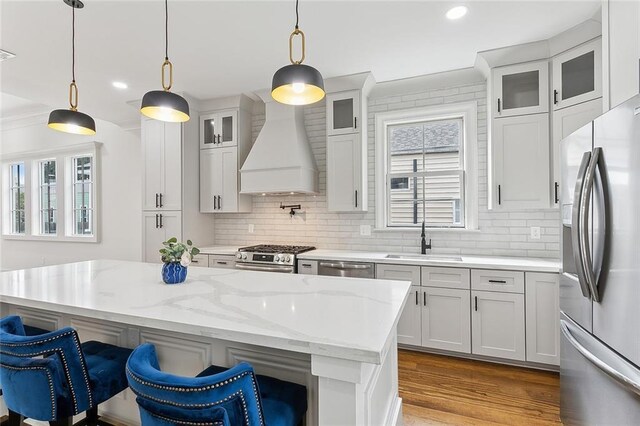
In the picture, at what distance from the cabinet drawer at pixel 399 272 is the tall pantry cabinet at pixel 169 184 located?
8.36 ft

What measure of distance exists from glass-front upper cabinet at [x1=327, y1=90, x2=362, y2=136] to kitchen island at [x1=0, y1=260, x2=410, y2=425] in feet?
6.99

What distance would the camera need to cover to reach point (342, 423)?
977 mm

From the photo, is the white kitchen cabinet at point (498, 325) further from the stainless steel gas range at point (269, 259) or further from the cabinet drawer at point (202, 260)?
the cabinet drawer at point (202, 260)

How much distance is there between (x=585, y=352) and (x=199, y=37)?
3431mm

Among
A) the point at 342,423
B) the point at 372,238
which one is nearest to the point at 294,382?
the point at 342,423

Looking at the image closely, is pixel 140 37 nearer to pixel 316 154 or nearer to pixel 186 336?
pixel 316 154

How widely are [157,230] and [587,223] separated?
14.1 ft

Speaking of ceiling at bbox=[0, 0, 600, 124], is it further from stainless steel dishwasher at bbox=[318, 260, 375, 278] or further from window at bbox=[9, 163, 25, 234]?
window at bbox=[9, 163, 25, 234]

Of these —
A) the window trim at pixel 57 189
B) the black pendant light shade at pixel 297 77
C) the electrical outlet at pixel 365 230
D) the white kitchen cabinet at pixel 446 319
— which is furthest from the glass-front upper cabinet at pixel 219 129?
the white kitchen cabinet at pixel 446 319

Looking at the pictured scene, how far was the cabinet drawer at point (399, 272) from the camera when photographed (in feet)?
9.59

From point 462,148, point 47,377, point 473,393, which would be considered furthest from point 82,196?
point 473,393

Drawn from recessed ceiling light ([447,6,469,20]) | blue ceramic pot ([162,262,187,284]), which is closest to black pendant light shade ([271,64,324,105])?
blue ceramic pot ([162,262,187,284])

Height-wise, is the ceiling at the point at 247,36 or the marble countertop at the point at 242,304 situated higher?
the ceiling at the point at 247,36

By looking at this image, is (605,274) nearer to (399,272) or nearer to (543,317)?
(543,317)
